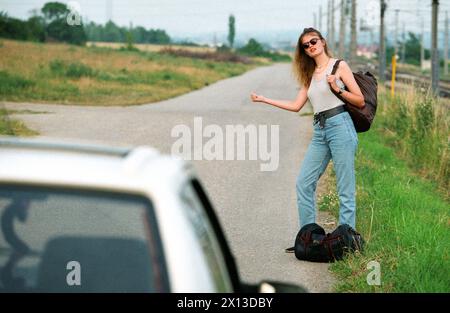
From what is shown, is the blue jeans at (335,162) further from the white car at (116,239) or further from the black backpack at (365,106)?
the white car at (116,239)

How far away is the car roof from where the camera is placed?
2.64 metres

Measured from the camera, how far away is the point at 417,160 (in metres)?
16.1

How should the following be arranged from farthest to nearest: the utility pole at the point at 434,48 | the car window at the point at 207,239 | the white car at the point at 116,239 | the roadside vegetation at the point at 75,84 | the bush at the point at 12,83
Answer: the bush at the point at 12,83
the roadside vegetation at the point at 75,84
the utility pole at the point at 434,48
the car window at the point at 207,239
the white car at the point at 116,239

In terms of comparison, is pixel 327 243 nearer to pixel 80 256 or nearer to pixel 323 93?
pixel 323 93

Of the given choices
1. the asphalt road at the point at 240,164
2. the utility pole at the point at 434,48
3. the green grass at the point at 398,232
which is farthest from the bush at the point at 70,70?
the green grass at the point at 398,232

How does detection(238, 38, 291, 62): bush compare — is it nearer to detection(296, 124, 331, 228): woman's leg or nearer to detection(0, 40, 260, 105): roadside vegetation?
detection(0, 40, 260, 105): roadside vegetation

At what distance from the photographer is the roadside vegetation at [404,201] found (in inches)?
285

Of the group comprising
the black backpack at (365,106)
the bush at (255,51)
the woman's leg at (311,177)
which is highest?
the black backpack at (365,106)

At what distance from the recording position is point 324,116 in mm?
8008

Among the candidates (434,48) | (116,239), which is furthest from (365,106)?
(434,48)
